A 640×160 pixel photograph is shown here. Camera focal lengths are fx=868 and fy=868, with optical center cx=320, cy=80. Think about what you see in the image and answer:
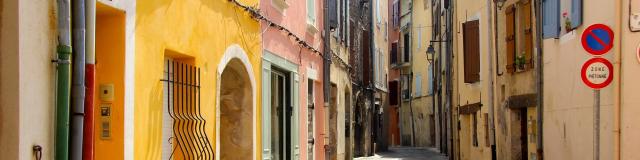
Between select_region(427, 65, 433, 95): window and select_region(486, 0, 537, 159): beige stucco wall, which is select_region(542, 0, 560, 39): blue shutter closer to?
select_region(486, 0, 537, 159): beige stucco wall

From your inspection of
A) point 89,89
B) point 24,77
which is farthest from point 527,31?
point 24,77

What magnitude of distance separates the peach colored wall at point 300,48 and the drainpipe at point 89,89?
5155 mm

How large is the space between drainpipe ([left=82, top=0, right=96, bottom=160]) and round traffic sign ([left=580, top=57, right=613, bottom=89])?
18.4 feet

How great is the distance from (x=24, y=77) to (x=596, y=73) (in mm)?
6372

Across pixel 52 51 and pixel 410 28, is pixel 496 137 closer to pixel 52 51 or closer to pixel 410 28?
pixel 52 51

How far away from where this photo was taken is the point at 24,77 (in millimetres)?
4500

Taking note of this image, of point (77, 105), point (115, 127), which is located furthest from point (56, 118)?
point (115, 127)

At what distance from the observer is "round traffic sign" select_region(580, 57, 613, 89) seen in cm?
905

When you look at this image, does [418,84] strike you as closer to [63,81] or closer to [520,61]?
[520,61]

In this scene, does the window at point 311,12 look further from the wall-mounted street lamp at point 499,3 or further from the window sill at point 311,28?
the wall-mounted street lamp at point 499,3

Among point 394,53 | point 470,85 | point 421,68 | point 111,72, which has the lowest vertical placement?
point 111,72

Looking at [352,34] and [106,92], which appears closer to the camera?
[106,92]

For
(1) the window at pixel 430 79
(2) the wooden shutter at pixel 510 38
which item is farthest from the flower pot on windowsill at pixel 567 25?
(1) the window at pixel 430 79

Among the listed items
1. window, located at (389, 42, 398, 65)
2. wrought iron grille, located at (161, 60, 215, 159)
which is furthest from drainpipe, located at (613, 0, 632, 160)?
window, located at (389, 42, 398, 65)
